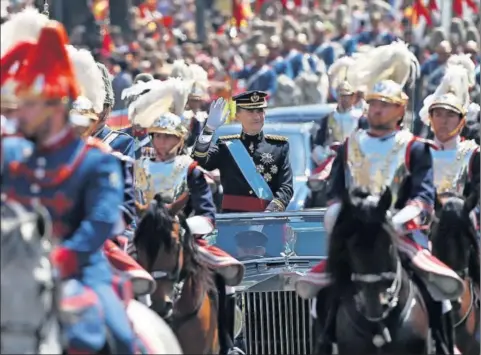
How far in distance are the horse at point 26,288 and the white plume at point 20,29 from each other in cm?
143

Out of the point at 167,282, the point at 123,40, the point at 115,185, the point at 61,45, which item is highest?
the point at 61,45

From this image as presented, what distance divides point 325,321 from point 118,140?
8.94 ft

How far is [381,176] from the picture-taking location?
35.0 feet

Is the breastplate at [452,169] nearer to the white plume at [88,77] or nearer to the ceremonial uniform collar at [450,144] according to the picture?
the ceremonial uniform collar at [450,144]

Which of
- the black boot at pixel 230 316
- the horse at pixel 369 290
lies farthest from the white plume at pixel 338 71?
the horse at pixel 369 290

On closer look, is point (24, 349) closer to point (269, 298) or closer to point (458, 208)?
point (458, 208)

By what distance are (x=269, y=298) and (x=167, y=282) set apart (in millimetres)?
2694

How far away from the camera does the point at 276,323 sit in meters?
13.5

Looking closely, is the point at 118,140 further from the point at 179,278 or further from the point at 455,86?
the point at 455,86

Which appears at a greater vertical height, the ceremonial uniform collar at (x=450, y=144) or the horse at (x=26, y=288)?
the horse at (x=26, y=288)

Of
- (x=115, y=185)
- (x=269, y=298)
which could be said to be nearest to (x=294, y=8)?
(x=269, y=298)

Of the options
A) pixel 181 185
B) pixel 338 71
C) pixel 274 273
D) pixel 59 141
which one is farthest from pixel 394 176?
pixel 338 71

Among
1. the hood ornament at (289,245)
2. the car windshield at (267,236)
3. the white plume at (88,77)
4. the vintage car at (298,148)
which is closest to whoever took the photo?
the white plume at (88,77)

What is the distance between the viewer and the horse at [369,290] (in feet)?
33.3
